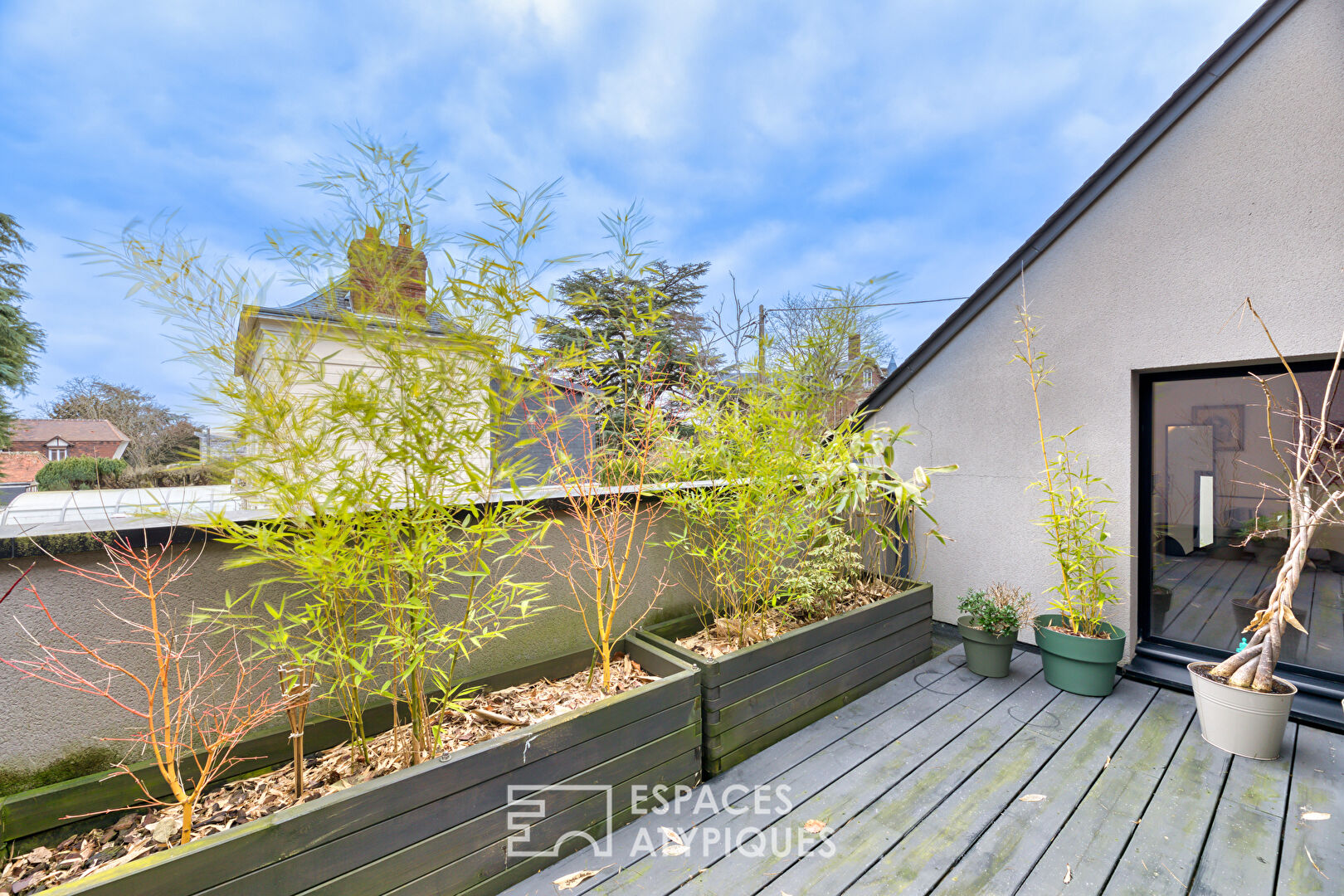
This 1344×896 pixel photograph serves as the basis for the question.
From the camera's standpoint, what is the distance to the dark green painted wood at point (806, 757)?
1.50 meters

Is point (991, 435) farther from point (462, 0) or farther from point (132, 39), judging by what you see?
point (132, 39)

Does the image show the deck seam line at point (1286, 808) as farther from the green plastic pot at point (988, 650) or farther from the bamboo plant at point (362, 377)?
the bamboo plant at point (362, 377)

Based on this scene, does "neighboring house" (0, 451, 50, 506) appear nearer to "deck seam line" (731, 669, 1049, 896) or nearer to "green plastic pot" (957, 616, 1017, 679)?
"deck seam line" (731, 669, 1049, 896)

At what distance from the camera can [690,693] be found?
1807mm

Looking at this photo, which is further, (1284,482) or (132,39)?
(132,39)

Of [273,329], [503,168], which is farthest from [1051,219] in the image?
[273,329]

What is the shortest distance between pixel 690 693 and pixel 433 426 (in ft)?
4.08

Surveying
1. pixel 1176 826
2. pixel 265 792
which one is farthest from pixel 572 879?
pixel 1176 826

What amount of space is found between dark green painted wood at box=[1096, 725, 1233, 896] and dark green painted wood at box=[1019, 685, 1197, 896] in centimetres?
3

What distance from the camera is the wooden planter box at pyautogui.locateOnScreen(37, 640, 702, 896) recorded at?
1031 millimetres

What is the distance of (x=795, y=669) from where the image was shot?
7.11ft

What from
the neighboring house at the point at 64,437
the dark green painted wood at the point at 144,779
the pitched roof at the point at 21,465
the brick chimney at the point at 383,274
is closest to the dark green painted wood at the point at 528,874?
the dark green painted wood at the point at 144,779

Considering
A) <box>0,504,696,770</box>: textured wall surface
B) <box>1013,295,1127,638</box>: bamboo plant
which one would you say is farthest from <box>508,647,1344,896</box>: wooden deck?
<box>0,504,696,770</box>: textured wall surface

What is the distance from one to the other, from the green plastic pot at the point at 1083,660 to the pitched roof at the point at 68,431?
13159mm
